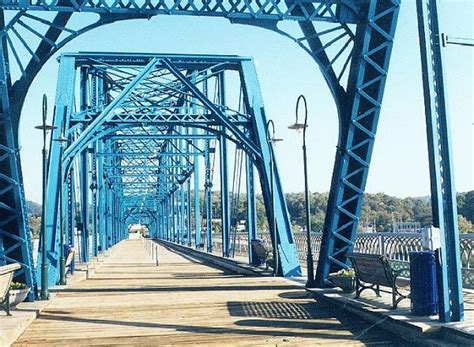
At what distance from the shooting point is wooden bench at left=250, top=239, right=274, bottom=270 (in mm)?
16825

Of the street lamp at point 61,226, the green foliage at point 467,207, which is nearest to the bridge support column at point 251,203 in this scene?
the street lamp at point 61,226

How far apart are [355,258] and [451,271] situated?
2367 mm

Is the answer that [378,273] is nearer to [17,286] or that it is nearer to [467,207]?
[17,286]

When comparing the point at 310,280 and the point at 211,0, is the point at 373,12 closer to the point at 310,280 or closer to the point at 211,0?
the point at 211,0

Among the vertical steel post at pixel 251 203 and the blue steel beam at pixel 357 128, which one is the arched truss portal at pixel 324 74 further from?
the vertical steel post at pixel 251 203

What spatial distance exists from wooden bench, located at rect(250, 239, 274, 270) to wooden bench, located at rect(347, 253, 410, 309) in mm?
6810

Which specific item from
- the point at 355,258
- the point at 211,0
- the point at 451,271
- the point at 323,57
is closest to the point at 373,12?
the point at 323,57

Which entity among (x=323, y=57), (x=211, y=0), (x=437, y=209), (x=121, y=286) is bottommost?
(x=121, y=286)

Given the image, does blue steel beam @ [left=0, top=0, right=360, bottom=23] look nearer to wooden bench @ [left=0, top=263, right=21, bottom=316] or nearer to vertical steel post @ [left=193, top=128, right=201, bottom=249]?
wooden bench @ [left=0, top=263, right=21, bottom=316]

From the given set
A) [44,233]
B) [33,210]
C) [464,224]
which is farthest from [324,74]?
[33,210]

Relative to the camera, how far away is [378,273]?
8.91 metres

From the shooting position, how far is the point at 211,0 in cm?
1105

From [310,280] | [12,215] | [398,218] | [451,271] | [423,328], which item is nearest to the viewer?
[423,328]

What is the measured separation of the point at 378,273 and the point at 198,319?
2.81 meters
